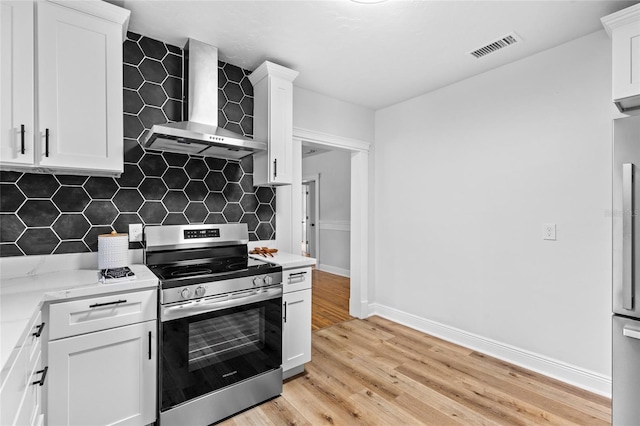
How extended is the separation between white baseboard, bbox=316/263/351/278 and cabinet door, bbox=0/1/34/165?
16.9 ft

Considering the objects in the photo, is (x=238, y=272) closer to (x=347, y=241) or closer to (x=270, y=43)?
(x=270, y=43)

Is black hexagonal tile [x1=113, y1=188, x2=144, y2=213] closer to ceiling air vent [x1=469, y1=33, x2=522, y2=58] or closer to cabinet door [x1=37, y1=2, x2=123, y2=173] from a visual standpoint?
cabinet door [x1=37, y1=2, x2=123, y2=173]

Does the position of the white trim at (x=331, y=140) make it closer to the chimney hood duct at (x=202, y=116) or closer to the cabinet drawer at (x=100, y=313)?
the chimney hood duct at (x=202, y=116)

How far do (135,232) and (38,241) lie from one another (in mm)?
525

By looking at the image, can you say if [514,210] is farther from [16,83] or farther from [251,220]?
[16,83]

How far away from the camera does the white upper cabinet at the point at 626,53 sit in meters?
1.87

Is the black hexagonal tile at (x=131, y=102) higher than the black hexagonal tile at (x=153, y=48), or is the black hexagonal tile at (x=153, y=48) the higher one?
the black hexagonal tile at (x=153, y=48)

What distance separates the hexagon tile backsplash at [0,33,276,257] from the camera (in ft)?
6.42

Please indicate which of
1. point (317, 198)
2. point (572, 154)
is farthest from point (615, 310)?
point (317, 198)

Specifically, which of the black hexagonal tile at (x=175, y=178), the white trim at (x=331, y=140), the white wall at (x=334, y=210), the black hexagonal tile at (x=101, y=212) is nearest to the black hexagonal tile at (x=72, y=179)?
the black hexagonal tile at (x=101, y=212)

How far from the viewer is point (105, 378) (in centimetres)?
166

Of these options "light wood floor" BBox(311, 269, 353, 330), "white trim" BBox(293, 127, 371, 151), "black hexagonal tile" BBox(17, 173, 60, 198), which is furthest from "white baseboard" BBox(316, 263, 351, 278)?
"black hexagonal tile" BBox(17, 173, 60, 198)

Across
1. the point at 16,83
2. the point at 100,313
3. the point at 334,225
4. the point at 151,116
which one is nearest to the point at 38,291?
the point at 100,313

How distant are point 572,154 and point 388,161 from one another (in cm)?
182
